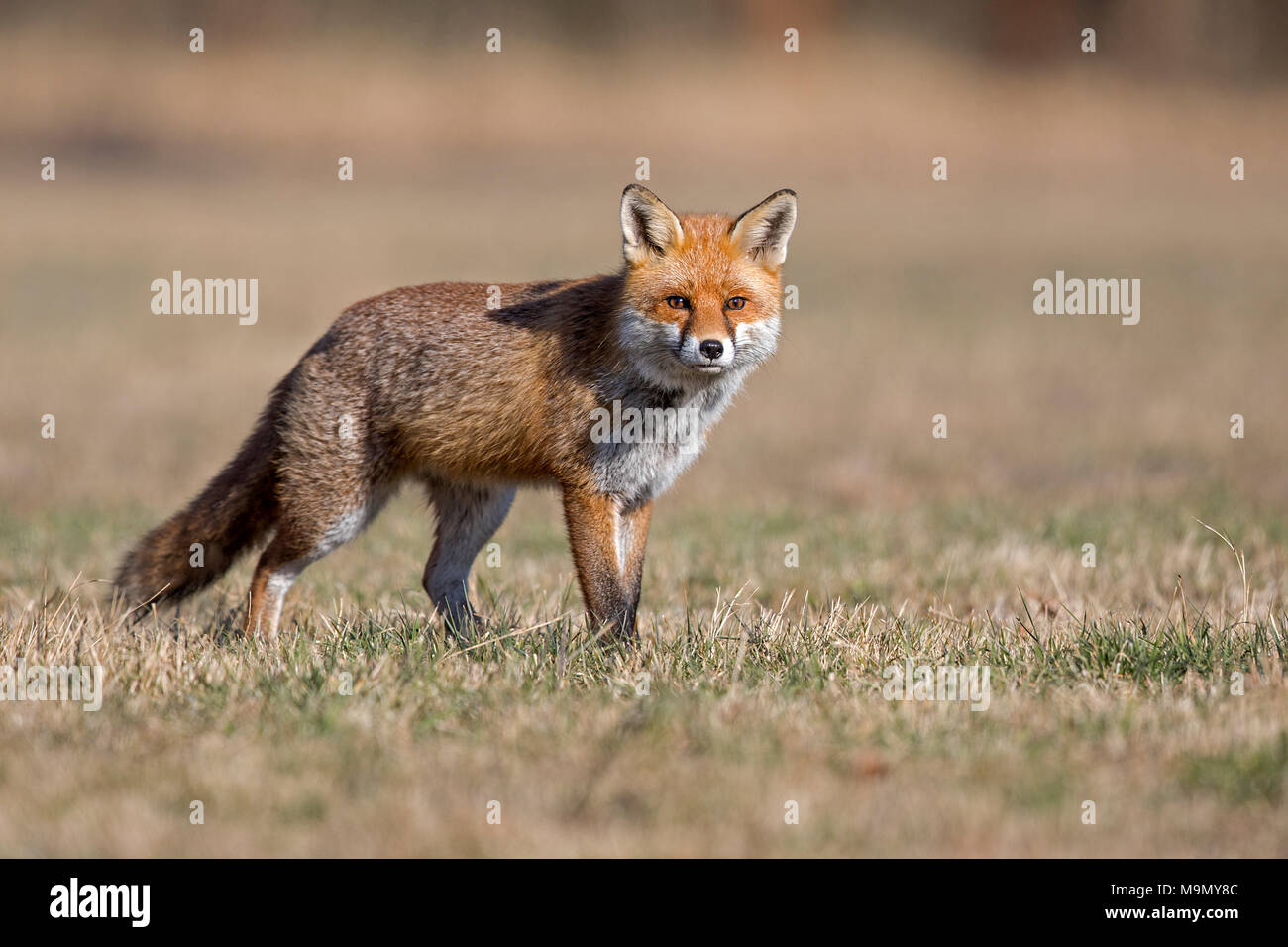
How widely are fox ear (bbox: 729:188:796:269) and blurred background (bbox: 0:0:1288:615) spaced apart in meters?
1.37

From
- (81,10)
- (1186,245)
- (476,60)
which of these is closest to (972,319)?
(1186,245)

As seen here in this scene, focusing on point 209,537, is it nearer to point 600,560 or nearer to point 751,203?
point 600,560

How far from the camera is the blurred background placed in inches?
440

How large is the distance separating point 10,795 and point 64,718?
638 mm

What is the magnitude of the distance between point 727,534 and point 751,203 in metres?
14.4

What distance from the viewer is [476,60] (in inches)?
1284

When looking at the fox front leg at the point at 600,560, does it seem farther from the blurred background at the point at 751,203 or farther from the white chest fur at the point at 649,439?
the blurred background at the point at 751,203

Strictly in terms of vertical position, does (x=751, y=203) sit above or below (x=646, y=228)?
above

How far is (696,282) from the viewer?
5.78 metres

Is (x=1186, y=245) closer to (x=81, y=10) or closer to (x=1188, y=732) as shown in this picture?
(x=1188, y=732)

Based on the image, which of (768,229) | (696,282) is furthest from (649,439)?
(768,229)

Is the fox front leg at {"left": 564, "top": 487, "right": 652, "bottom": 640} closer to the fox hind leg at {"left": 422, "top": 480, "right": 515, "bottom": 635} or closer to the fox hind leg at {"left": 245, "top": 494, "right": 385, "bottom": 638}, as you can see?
the fox hind leg at {"left": 422, "top": 480, "right": 515, "bottom": 635}

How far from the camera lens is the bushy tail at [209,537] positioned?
21.5 ft

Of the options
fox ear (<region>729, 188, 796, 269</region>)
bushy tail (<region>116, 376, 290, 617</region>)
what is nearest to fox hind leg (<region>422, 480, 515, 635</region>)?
bushy tail (<region>116, 376, 290, 617</region>)
